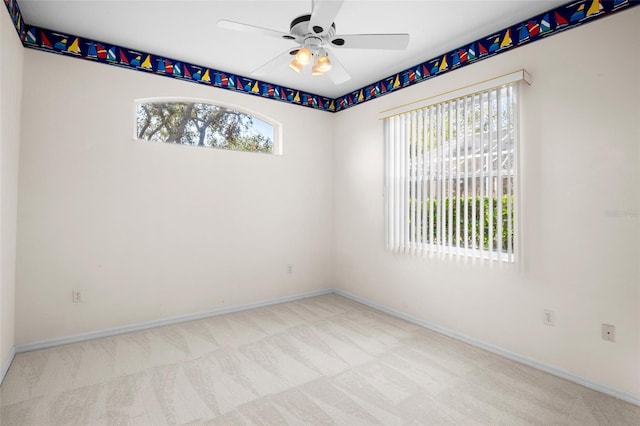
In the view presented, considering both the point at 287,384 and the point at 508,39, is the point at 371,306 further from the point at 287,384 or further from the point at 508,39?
the point at 508,39

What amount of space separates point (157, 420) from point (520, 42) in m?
3.80

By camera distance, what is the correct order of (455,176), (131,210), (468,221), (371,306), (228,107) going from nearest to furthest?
(468,221), (455,176), (131,210), (228,107), (371,306)

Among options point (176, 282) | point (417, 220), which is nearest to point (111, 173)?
point (176, 282)

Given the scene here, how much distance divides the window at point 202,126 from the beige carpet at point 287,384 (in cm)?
208

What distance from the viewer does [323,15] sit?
176cm

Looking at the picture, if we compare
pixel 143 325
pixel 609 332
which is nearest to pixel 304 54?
pixel 609 332

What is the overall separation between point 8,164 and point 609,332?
177 inches

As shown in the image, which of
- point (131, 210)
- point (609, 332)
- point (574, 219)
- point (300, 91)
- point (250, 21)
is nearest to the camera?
point (609, 332)

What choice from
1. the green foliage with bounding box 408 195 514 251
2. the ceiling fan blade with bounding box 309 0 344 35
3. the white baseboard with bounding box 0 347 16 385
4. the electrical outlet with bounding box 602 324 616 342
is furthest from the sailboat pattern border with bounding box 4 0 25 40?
the electrical outlet with bounding box 602 324 616 342

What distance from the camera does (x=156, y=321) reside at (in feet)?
10.9

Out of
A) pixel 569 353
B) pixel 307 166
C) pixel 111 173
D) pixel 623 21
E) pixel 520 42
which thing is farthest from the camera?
pixel 307 166

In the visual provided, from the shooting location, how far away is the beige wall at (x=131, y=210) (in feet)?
9.20

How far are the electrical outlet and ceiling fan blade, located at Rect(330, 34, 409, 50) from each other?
2368mm

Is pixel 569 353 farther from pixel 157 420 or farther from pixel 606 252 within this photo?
pixel 157 420
